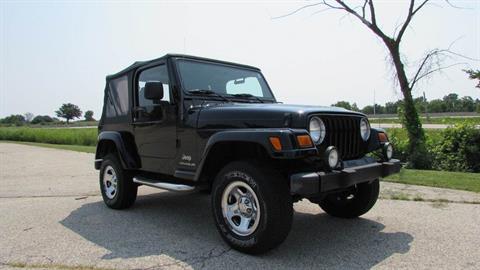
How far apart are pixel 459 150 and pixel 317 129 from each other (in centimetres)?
769

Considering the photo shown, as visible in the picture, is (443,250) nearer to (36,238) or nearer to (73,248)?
(73,248)

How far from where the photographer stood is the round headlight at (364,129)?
177 inches

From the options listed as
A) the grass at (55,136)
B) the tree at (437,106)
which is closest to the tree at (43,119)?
the grass at (55,136)

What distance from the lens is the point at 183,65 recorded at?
195 inches

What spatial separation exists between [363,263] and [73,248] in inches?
113

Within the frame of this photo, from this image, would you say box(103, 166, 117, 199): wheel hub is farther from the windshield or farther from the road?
the windshield

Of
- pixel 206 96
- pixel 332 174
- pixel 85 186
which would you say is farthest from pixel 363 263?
pixel 85 186

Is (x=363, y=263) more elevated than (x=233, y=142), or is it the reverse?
(x=233, y=142)

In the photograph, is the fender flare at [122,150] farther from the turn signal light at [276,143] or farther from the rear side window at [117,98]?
the turn signal light at [276,143]

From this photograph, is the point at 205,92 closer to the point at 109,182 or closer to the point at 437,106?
the point at 109,182

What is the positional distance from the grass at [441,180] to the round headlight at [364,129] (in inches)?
134

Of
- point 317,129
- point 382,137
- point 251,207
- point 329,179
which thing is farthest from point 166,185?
point 382,137

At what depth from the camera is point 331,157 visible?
144 inches

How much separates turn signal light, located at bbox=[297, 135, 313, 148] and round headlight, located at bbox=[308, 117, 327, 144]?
0.72 ft
